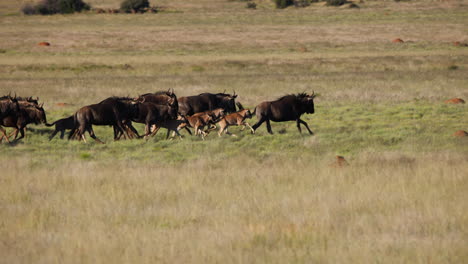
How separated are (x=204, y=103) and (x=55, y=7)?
3552 inches

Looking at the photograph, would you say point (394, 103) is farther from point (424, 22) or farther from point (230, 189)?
point (424, 22)

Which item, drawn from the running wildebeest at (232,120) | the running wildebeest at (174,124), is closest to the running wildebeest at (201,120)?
the running wildebeest at (174,124)

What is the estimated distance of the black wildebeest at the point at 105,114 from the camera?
18281 mm

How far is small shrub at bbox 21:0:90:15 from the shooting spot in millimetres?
103625

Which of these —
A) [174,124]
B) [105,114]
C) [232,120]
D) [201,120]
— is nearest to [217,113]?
[232,120]

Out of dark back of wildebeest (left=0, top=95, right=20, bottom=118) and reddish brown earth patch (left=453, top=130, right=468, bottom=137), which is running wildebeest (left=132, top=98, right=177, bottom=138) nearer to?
dark back of wildebeest (left=0, top=95, right=20, bottom=118)

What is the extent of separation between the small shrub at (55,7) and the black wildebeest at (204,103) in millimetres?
88186

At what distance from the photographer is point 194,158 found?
53.0 feet

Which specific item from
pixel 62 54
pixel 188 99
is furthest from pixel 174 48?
pixel 188 99

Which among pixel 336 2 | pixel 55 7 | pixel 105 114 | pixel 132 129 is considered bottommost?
pixel 336 2

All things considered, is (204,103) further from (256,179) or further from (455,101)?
(455,101)

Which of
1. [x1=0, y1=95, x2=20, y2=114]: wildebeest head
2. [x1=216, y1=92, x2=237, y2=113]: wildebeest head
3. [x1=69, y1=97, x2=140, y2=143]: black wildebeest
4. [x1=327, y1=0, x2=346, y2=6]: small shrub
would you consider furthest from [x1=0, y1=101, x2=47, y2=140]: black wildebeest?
[x1=327, y1=0, x2=346, y2=6]: small shrub

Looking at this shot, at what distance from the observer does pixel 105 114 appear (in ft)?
60.6

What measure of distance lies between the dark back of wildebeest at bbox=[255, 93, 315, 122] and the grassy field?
60cm
